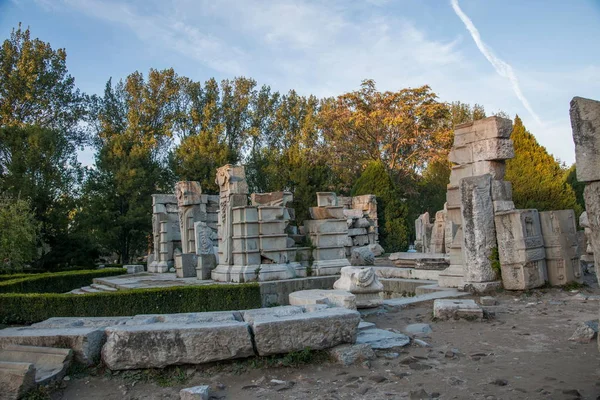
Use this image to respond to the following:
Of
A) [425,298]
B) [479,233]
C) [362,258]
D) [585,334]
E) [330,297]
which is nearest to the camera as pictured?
[585,334]

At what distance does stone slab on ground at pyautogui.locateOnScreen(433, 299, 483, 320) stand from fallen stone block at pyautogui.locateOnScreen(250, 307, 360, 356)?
2.31m

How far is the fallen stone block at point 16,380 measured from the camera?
156 inches

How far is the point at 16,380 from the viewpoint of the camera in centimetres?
398

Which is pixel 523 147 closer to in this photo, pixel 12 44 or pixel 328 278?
pixel 328 278

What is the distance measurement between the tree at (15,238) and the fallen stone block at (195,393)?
52.2 ft

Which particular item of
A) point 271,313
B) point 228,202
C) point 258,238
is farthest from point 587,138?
point 228,202

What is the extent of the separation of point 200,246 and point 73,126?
23.3m

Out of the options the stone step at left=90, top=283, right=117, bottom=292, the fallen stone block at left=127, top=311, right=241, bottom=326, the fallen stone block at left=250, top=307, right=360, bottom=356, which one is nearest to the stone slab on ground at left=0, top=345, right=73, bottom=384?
the fallen stone block at left=127, top=311, right=241, bottom=326

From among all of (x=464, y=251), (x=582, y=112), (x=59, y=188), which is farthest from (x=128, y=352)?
(x=59, y=188)

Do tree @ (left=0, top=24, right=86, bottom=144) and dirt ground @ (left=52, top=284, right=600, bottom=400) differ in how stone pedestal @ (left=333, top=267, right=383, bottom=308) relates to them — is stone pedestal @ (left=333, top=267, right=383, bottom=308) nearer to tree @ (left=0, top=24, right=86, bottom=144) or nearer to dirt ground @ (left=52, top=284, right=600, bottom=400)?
dirt ground @ (left=52, top=284, right=600, bottom=400)

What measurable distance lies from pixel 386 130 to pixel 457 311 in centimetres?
2645

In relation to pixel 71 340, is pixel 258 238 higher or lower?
higher

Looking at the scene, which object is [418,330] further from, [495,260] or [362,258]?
[362,258]

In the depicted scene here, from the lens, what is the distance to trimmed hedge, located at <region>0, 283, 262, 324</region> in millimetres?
9547
